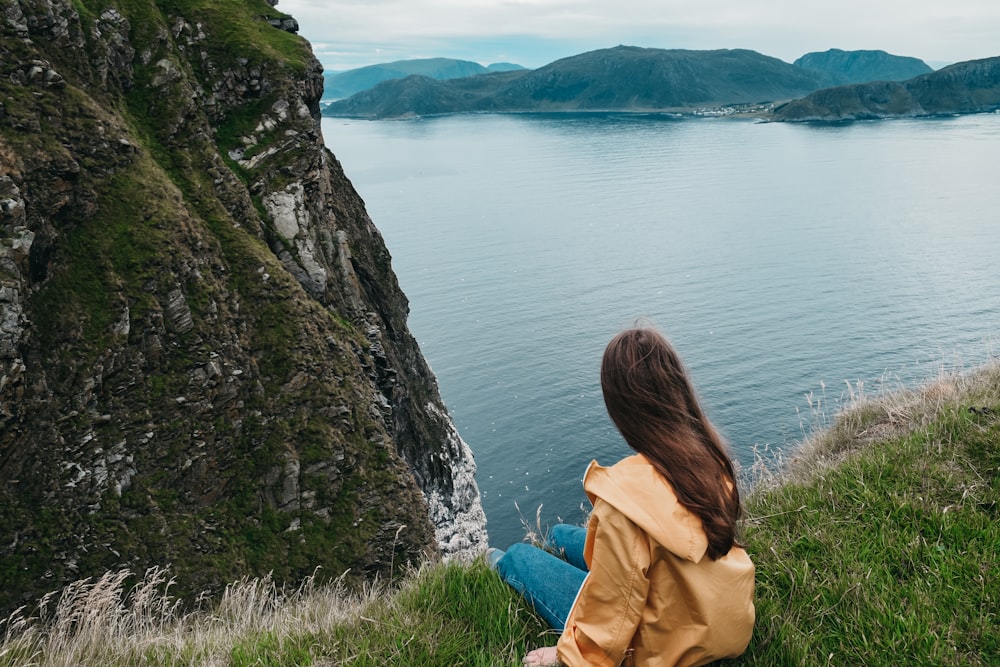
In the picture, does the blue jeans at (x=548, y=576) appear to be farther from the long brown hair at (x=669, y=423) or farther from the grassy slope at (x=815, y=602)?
the long brown hair at (x=669, y=423)

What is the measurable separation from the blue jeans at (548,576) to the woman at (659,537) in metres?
0.79

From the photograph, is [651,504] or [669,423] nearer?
[651,504]

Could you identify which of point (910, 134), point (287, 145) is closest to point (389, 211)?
point (287, 145)

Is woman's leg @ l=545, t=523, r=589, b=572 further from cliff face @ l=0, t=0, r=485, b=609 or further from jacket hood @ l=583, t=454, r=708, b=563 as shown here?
cliff face @ l=0, t=0, r=485, b=609

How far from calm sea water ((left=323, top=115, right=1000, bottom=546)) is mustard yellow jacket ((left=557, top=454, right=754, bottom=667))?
630 centimetres

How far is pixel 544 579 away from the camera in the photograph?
5.47m

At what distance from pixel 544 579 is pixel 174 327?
17555mm

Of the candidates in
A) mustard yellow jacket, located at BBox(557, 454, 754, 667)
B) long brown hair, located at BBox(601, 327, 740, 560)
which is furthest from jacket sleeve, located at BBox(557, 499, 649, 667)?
long brown hair, located at BBox(601, 327, 740, 560)

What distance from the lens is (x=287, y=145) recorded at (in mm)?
26891

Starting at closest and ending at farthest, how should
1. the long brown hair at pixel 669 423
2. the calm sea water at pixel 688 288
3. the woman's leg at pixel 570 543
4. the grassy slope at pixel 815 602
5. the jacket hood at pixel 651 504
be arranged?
the jacket hood at pixel 651 504
the long brown hair at pixel 669 423
the grassy slope at pixel 815 602
the woman's leg at pixel 570 543
the calm sea water at pixel 688 288

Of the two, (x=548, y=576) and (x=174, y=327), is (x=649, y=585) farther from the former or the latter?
(x=174, y=327)

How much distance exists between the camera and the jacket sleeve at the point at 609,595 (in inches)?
160

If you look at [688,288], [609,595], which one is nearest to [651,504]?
[609,595]

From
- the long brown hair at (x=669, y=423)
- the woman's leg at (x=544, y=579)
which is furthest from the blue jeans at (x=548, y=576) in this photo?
the long brown hair at (x=669, y=423)
